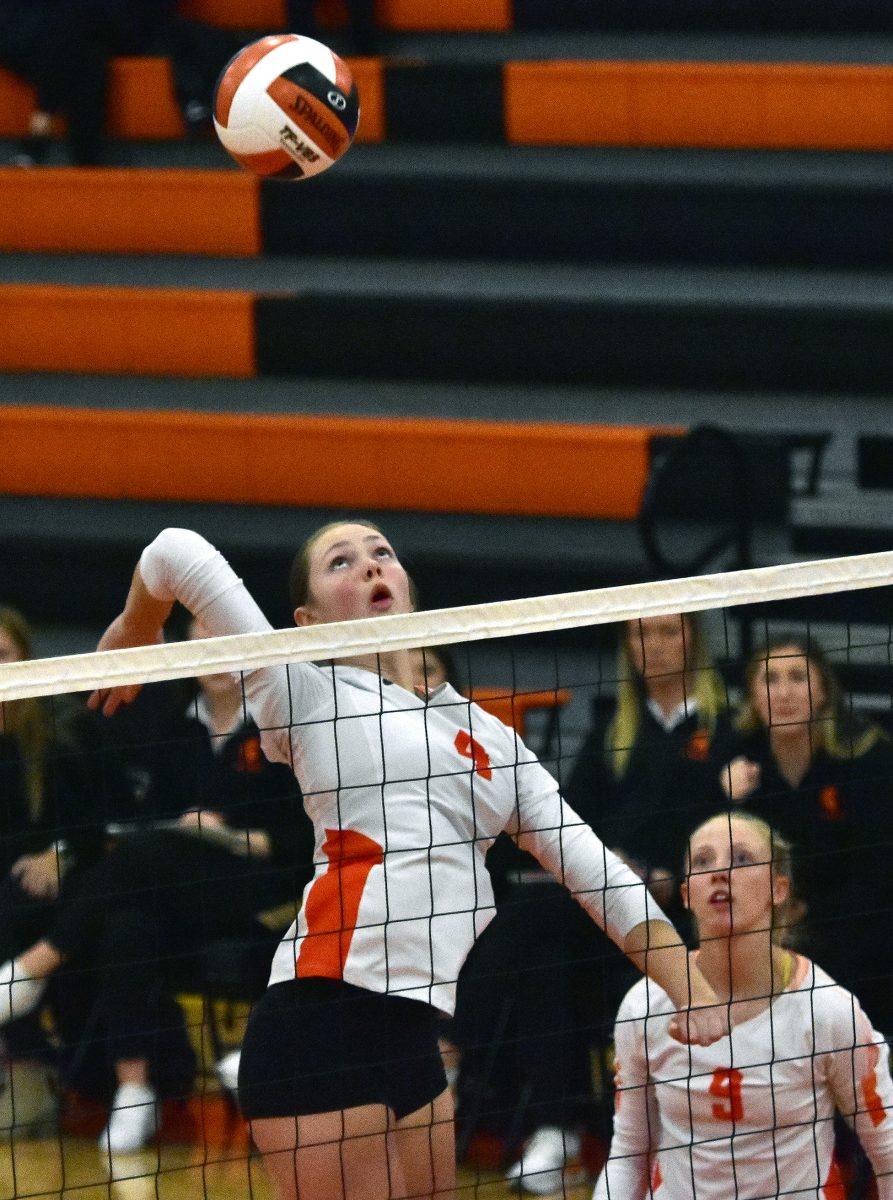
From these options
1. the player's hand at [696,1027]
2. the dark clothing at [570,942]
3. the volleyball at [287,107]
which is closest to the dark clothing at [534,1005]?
the dark clothing at [570,942]

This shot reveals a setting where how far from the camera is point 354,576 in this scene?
10.1 feet

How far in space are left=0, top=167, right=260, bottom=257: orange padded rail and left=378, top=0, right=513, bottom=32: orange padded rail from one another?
1009 mm

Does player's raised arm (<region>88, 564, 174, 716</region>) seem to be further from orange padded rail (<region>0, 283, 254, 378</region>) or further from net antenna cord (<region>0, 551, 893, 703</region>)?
orange padded rail (<region>0, 283, 254, 378</region>)

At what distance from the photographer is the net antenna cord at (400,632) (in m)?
2.93

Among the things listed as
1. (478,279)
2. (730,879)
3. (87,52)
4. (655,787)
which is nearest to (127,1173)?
(655,787)

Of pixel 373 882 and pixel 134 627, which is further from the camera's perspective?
pixel 134 627

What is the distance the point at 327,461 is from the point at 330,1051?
15.6 ft

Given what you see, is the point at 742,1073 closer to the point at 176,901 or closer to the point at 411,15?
the point at 176,901

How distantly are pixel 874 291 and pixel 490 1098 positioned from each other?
12.7 feet

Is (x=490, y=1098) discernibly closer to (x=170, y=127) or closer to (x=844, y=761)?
(x=844, y=761)

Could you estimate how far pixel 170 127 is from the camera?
332 inches

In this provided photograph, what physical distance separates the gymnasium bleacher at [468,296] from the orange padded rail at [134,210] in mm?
12

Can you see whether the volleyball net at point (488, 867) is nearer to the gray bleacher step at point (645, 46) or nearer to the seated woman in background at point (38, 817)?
the seated woman in background at point (38, 817)

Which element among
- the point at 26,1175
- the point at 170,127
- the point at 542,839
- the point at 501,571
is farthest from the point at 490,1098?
the point at 170,127
